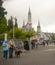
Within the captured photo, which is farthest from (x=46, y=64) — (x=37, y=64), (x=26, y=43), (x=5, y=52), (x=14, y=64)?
(x=26, y=43)

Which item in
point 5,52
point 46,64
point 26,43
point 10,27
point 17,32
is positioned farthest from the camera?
point 10,27

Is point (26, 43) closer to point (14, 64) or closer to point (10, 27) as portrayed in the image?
point (14, 64)

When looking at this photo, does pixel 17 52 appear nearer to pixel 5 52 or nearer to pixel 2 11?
pixel 5 52

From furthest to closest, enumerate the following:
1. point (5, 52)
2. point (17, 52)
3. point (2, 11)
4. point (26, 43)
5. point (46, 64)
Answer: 1. point (2, 11)
2. point (26, 43)
3. point (17, 52)
4. point (5, 52)
5. point (46, 64)

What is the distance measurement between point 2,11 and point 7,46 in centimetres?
4188

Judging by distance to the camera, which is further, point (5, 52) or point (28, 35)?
point (28, 35)

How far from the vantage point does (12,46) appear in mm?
31406

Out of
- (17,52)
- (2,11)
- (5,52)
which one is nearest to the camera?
(5,52)

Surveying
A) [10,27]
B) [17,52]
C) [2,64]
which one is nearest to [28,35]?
[10,27]

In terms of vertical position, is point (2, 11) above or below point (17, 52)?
above

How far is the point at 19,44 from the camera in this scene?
5503cm

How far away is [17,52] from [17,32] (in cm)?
10656

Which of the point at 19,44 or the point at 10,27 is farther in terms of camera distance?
the point at 10,27

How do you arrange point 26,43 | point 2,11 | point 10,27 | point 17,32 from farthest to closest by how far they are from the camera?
→ point 10,27 < point 17,32 < point 2,11 < point 26,43
